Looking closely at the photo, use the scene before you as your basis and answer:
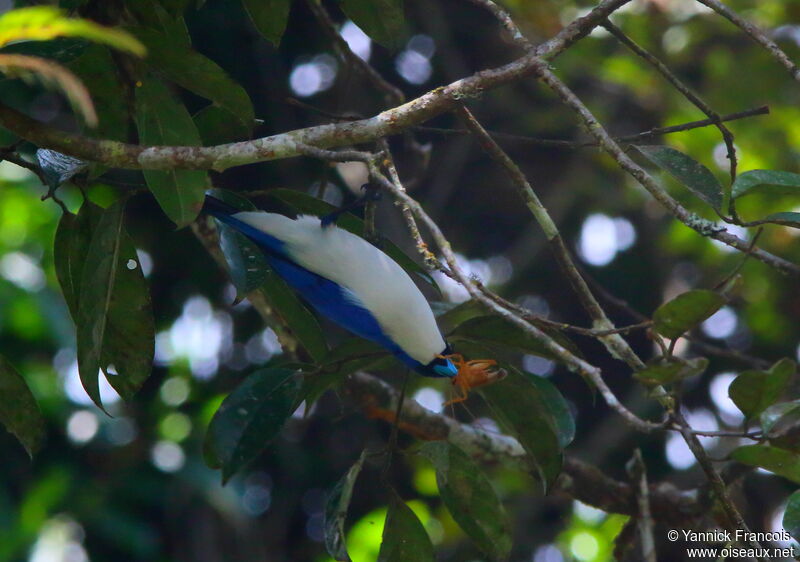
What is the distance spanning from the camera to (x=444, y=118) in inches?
244

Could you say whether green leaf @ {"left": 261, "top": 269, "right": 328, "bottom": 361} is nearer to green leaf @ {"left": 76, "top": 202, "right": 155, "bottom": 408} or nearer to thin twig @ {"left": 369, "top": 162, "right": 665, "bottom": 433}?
green leaf @ {"left": 76, "top": 202, "right": 155, "bottom": 408}

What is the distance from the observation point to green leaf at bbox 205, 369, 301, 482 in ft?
Result: 7.16

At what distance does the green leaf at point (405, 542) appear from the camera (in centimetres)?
249

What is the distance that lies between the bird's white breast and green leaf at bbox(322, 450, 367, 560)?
1.82ft

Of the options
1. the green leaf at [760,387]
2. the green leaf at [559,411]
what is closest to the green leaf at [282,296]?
the green leaf at [559,411]

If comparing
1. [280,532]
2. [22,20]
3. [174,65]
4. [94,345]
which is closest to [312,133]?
[174,65]

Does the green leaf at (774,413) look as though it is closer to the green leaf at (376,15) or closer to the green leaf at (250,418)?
the green leaf at (250,418)

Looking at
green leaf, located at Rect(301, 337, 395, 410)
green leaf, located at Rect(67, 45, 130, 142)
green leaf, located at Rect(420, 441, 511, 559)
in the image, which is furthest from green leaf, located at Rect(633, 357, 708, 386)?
green leaf, located at Rect(67, 45, 130, 142)

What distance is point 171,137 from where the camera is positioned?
2.50m

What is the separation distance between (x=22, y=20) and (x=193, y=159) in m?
1.07

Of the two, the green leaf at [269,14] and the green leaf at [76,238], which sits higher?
the green leaf at [269,14]

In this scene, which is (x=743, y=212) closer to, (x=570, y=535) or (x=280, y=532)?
(x=570, y=535)

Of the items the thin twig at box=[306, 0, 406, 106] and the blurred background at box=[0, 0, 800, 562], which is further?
the blurred background at box=[0, 0, 800, 562]

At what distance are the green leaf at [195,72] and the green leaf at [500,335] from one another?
0.86m
